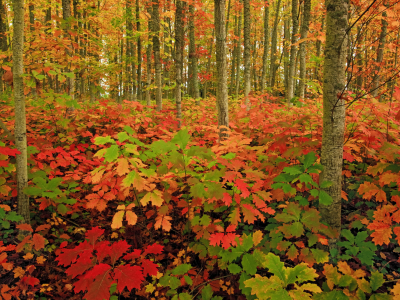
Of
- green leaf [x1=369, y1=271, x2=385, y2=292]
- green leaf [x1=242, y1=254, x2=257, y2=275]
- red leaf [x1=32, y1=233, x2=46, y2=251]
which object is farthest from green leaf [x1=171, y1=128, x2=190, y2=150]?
red leaf [x1=32, y1=233, x2=46, y2=251]

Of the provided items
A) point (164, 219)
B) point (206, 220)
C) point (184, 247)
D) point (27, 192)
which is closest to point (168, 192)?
point (164, 219)

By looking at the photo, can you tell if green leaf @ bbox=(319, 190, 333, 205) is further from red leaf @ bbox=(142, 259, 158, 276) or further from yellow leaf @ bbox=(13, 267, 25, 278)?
yellow leaf @ bbox=(13, 267, 25, 278)

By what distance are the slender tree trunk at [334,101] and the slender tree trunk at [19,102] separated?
3.94 m

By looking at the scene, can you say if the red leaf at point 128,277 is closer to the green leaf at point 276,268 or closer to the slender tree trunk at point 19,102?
the green leaf at point 276,268

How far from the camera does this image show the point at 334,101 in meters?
2.47

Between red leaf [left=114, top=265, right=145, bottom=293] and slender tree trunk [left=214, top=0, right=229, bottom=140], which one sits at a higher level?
slender tree trunk [left=214, top=0, right=229, bottom=140]

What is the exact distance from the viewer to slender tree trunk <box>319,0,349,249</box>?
241 cm

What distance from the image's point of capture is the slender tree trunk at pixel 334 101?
241 cm

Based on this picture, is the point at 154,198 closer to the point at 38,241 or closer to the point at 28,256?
the point at 38,241

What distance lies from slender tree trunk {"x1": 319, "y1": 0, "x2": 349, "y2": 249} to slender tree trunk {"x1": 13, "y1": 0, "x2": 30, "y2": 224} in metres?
3.94

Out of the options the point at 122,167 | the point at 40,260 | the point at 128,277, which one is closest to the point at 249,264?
the point at 128,277

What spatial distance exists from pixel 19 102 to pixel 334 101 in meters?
4.07

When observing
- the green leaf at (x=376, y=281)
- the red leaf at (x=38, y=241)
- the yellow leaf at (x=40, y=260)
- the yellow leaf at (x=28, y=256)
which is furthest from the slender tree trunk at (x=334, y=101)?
the yellow leaf at (x=28, y=256)

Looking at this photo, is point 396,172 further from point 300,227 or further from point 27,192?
point 27,192
